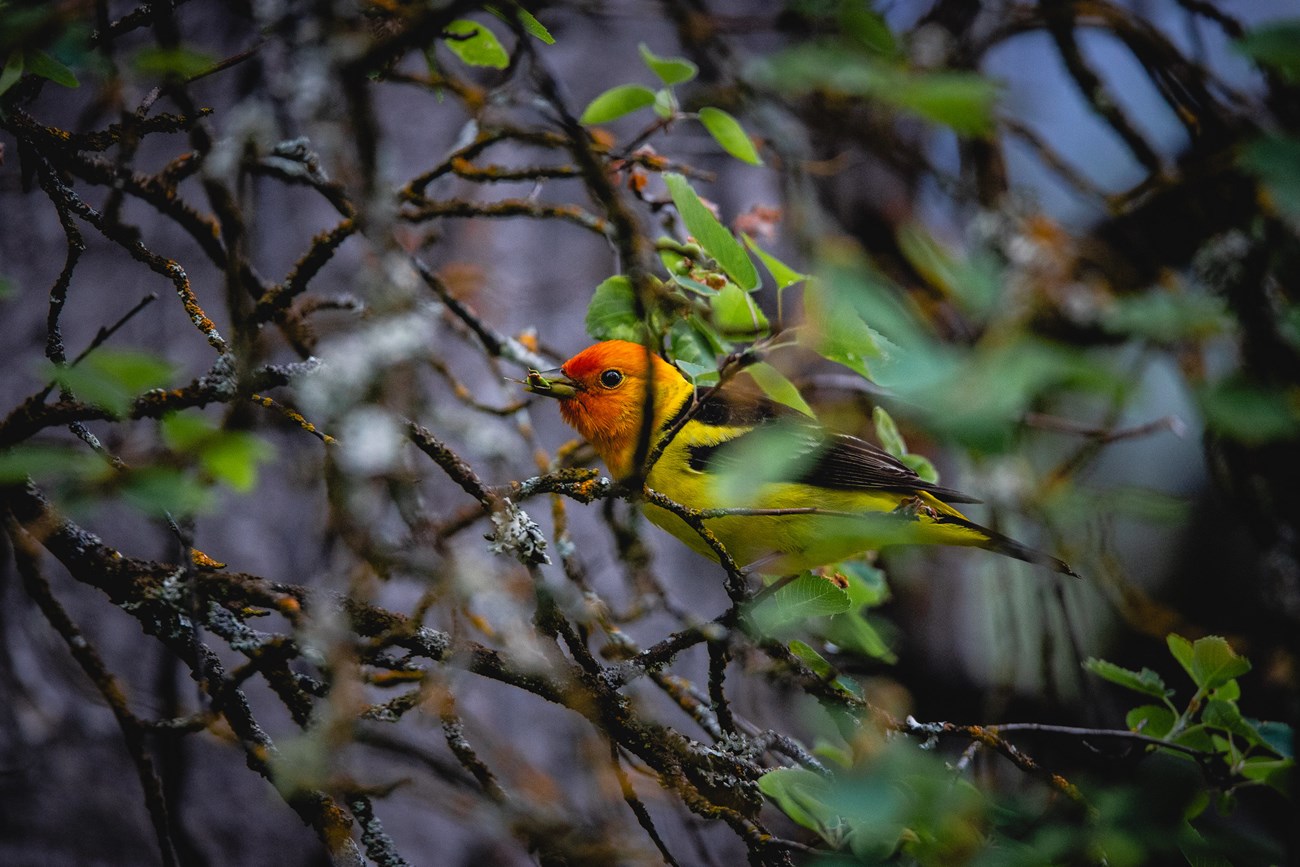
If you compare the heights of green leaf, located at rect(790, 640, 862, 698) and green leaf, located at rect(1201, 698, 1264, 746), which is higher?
green leaf, located at rect(790, 640, 862, 698)

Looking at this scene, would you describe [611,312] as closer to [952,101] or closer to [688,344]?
[688,344]

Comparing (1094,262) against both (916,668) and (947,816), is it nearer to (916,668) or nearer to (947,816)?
(916,668)

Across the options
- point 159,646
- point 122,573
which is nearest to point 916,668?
point 159,646

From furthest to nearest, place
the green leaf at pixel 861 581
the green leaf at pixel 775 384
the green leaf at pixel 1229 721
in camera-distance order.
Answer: the green leaf at pixel 861 581, the green leaf at pixel 775 384, the green leaf at pixel 1229 721

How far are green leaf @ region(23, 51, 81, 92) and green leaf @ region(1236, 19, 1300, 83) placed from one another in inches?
62.3

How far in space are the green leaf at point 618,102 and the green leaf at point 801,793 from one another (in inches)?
54.3

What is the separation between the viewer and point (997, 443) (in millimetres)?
828

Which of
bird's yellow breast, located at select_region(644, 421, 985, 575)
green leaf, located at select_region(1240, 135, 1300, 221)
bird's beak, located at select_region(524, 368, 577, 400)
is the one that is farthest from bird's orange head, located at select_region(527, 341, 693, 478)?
green leaf, located at select_region(1240, 135, 1300, 221)

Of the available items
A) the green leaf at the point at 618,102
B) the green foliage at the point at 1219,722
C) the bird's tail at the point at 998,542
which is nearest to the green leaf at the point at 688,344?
the green leaf at the point at 618,102

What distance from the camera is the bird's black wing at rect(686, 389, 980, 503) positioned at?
226cm

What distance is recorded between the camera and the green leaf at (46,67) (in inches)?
54.0

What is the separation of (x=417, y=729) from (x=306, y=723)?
3.90 ft

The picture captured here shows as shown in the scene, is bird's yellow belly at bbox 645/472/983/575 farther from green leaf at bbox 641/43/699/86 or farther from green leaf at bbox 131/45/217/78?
green leaf at bbox 131/45/217/78

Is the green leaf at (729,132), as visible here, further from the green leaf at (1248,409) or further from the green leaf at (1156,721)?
the green leaf at (1156,721)
